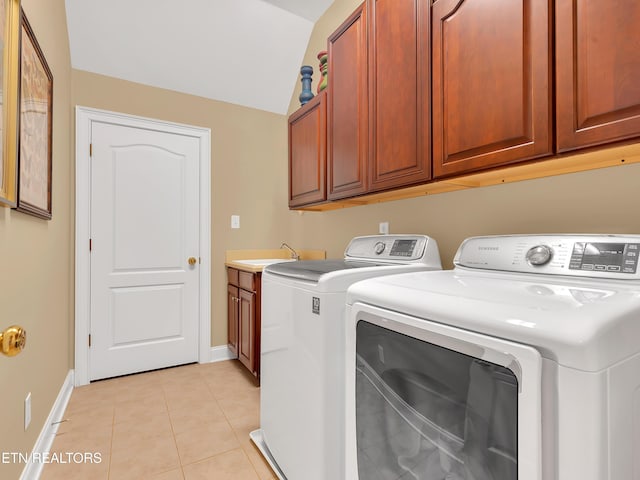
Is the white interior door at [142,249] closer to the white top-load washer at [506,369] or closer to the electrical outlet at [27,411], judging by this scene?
the electrical outlet at [27,411]

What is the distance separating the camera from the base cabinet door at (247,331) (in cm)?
237

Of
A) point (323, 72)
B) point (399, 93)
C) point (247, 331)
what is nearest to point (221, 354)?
point (247, 331)

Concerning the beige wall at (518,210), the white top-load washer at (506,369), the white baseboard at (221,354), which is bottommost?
the white baseboard at (221,354)

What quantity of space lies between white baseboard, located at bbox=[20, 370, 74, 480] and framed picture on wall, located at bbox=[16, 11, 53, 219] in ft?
3.58

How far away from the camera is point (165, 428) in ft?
6.26

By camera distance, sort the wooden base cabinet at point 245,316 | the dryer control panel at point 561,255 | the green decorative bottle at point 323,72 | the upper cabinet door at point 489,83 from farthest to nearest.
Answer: the wooden base cabinet at point 245,316 < the green decorative bottle at point 323,72 < the upper cabinet door at point 489,83 < the dryer control panel at point 561,255

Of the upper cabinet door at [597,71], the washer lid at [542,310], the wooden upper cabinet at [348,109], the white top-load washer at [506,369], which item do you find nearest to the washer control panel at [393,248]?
the wooden upper cabinet at [348,109]

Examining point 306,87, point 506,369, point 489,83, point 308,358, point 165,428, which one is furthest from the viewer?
point 306,87

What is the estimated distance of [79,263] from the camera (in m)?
2.45

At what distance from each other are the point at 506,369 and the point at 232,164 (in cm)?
288

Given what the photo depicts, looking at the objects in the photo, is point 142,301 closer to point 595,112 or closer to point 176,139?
point 176,139

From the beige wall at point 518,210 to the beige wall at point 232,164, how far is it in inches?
44.2

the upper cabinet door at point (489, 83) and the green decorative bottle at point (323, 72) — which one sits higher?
the green decorative bottle at point (323, 72)

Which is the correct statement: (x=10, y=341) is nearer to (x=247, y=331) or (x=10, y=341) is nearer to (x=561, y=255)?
(x=561, y=255)
